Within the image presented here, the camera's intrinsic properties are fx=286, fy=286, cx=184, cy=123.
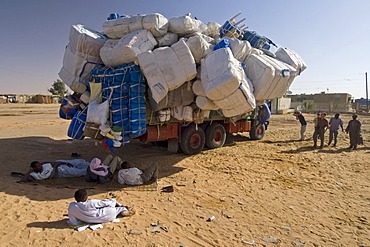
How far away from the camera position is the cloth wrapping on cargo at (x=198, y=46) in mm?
7375

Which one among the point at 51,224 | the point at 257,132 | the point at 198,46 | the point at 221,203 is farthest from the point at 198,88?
the point at 257,132

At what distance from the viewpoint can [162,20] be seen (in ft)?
25.1

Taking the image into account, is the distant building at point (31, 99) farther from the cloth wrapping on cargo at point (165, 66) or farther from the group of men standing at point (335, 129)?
the cloth wrapping on cargo at point (165, 66)

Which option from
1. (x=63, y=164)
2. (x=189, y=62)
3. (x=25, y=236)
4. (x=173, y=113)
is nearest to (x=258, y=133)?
(x=173, y=113)

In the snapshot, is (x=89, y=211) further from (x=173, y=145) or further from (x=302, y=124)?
(x=302, y=124)

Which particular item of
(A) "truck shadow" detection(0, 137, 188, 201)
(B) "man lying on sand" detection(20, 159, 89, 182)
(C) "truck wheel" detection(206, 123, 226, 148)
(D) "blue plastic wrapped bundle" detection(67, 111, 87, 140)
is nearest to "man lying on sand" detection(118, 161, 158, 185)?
(A) "truck shadow" detection(0, 137, 188, 201)

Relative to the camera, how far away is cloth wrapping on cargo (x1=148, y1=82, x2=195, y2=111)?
771cm

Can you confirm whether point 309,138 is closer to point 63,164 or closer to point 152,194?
point 152,194

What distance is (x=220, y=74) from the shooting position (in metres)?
6.73

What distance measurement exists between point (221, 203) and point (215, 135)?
523 cm

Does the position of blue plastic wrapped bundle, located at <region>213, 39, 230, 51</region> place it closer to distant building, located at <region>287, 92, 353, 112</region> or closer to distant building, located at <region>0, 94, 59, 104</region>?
distant building, located at <region>287, 92, 353, 112</region>

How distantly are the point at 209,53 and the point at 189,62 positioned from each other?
595 mm

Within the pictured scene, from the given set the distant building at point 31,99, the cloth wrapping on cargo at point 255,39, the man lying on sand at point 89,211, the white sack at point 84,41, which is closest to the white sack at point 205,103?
the cloth wrapping on cargo at point 255,39

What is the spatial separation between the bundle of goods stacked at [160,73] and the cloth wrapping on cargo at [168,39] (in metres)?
0.01
